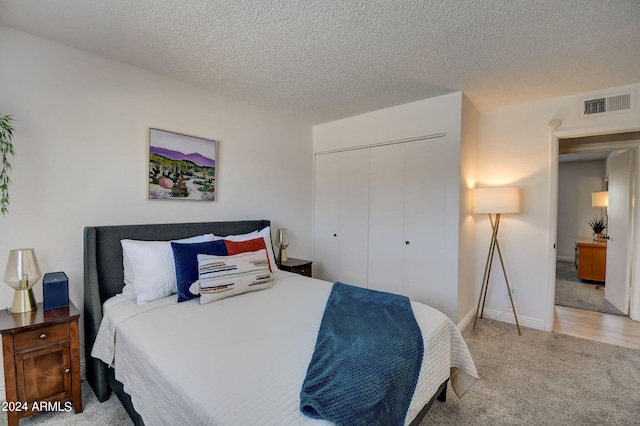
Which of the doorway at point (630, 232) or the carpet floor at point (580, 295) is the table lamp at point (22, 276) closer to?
the doorway at point (630, 232)

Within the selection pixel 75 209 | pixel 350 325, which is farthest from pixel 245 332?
pixel 75 209

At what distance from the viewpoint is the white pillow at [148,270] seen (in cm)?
206

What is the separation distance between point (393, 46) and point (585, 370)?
117 inches

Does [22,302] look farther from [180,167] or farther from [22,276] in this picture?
[180,167]

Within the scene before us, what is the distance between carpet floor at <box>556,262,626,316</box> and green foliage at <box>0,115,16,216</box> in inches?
234

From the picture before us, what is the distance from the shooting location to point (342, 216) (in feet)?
12.9

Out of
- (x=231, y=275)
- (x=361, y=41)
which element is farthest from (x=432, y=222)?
(x=231, y=275)

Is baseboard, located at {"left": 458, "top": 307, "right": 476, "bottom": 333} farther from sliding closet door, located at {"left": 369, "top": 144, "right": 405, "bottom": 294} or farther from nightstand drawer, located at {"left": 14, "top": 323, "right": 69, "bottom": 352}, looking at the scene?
nightstand drawer, located at {"left": 14, "top": 323, "right": 69, "bottom": 352}

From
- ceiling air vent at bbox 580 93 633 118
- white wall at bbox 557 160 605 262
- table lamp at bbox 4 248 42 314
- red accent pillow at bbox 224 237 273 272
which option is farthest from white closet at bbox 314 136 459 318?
white wall at bbox 557 160 605 262

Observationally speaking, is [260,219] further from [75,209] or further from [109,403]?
[109,403]

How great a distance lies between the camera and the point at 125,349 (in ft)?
5.24

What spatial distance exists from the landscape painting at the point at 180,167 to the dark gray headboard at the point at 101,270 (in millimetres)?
370

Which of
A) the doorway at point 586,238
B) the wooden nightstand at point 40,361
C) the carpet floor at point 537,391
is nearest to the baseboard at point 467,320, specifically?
the carpet floor at point 537,391

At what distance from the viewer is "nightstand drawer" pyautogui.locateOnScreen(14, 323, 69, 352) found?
5.42ft
